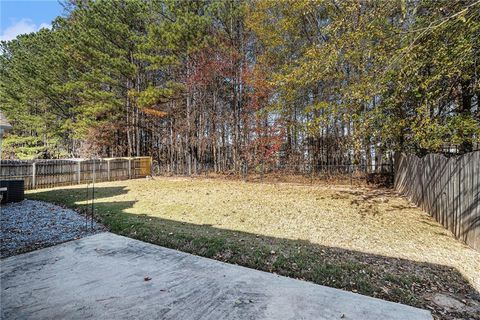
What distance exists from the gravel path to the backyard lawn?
0.47 meters

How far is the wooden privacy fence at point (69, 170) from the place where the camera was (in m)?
9.73

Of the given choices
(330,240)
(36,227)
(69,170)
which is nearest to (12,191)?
(36,227)

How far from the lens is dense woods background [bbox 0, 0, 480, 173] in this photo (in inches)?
274

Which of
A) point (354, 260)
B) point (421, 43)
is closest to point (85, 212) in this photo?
point (354, 260)

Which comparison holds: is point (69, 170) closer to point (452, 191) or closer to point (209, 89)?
point (209, 89)

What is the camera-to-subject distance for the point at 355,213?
565 centimetres

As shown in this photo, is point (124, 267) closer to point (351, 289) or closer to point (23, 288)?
point (23, 288)

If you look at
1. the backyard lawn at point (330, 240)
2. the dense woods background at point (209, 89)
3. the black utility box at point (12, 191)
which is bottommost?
the backyard lawn at point (330, 240)

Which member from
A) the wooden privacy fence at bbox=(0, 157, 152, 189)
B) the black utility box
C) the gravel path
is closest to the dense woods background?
the wooden privacy fence at bbox=(0, 157, 152, 189)

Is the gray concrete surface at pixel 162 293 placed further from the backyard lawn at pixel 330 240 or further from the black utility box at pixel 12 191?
the black utility box at pixel 12 191

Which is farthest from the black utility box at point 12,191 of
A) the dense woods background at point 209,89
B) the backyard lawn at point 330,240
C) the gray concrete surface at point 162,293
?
the dense woods background at point 209,89

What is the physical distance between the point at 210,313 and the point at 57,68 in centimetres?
2034

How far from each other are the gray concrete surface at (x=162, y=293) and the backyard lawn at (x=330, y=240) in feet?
1.12

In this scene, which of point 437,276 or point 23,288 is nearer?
point 23,288
